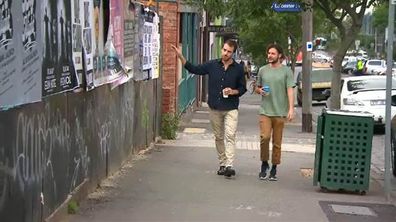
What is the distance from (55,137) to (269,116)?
3885 millimetres

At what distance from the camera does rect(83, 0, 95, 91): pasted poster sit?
258 inches

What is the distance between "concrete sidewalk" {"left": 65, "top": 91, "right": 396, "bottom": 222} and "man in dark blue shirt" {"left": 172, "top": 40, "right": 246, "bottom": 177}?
537mm

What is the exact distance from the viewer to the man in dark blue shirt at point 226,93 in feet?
29.7

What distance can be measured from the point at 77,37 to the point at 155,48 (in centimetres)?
593

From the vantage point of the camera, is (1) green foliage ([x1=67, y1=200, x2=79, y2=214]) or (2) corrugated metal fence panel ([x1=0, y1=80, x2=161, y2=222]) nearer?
(2) corrugated metal fence panel ([x1=0, y1=80, x2=161, y2=222])

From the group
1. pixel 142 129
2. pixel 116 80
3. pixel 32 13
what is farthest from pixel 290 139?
pixel 32 13

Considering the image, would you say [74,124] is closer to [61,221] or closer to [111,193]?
[61,221]

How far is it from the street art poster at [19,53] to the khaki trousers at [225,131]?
4.32 metres

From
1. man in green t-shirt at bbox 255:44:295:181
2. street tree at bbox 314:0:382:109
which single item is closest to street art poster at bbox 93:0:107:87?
man in green t-shirt at bbox 255:44:295:181

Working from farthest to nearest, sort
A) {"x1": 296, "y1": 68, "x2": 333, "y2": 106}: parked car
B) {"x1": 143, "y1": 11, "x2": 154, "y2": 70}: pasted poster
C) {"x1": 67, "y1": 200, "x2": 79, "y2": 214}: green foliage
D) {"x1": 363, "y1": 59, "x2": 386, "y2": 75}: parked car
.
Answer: {"x1": 363, "y1": 59, "x2": 386, "y2": 75}: parked car < {"x1": 296, "y1": 68, "x2": 333, "y2": 106}: parked car < {"x1": 143, "y1": 11, "x2": 154, "y2": 70}: pasted poster < {"x1": 67, "y1": 200, "x2": 79, "y2": 214}: green foliage

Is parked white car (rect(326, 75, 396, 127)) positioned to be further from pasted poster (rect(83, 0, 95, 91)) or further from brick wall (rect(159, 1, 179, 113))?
pasted poster (rect(83, 0, 95, 91))

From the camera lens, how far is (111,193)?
773cm

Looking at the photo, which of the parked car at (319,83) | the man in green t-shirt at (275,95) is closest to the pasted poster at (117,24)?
the man in green t-shirt at (275,95)

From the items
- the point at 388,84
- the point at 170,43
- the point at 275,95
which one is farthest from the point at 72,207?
the point at 170,43
